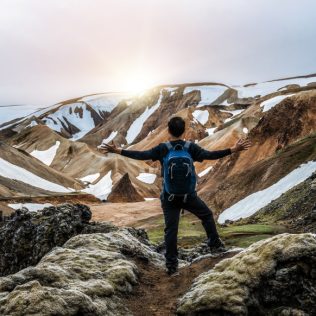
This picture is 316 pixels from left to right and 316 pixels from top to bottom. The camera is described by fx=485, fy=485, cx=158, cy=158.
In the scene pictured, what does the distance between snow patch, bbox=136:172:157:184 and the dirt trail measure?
121 m

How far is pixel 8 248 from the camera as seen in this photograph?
19.8 m

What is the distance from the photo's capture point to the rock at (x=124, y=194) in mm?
103688

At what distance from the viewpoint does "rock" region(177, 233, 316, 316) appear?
32.0ft

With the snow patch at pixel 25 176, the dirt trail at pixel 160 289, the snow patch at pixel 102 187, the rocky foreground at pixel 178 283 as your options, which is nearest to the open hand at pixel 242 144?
the rocky foreground at pixel 178 283

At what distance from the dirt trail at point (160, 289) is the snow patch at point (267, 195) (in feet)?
91.9

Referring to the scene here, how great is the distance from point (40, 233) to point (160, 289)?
27.5 ft

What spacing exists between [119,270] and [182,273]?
172 centimetres

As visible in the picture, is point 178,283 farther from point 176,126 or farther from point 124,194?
point 124,194

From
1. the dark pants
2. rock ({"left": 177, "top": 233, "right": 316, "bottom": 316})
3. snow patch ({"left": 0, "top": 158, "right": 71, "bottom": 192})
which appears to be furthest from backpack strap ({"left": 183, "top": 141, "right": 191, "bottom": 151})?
snow patch ({"left": 0, "top": 158, "right": 71, "bottom": 192})

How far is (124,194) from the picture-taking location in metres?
105

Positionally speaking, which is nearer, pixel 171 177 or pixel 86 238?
pixel 171 177

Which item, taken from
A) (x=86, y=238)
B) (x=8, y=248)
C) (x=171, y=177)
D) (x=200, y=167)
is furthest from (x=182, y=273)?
(x=200, y=167)

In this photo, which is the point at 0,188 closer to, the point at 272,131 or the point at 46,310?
the point at 272,131

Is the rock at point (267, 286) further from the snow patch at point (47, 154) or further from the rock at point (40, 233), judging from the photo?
the snow patch at point (47, 154)
